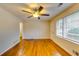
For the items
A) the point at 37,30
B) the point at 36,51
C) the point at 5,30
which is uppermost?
the point at 5,30

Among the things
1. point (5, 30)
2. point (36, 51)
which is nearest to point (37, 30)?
point (36, 51)

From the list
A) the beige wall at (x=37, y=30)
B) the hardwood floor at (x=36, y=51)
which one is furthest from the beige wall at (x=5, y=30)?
the beige wall at (x=37, y=30)

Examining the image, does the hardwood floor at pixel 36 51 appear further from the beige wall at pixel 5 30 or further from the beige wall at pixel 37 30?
the beige wall at pixel 37 30

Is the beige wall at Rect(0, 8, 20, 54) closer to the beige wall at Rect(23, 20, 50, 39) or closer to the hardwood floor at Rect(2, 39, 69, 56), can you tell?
the hardwood floor at Rect(2, 39, 69, 56)

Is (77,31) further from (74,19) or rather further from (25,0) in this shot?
(25,0)

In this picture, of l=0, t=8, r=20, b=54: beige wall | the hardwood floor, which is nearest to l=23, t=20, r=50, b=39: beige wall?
the hardwood floor

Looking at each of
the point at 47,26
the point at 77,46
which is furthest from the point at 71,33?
the point at 47,26

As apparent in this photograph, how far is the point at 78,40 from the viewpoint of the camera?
3.37m

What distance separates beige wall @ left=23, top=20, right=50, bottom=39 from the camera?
9.77 metres

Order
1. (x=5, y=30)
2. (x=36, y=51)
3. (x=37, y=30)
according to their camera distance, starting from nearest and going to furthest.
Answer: (x=5, y=30), (x=36, y=51), (x=37, y=30)

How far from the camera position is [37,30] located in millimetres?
9820

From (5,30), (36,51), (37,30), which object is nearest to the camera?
(5,30)

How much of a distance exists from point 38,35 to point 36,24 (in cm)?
109

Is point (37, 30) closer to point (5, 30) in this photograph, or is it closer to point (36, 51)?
point (36, 51)
